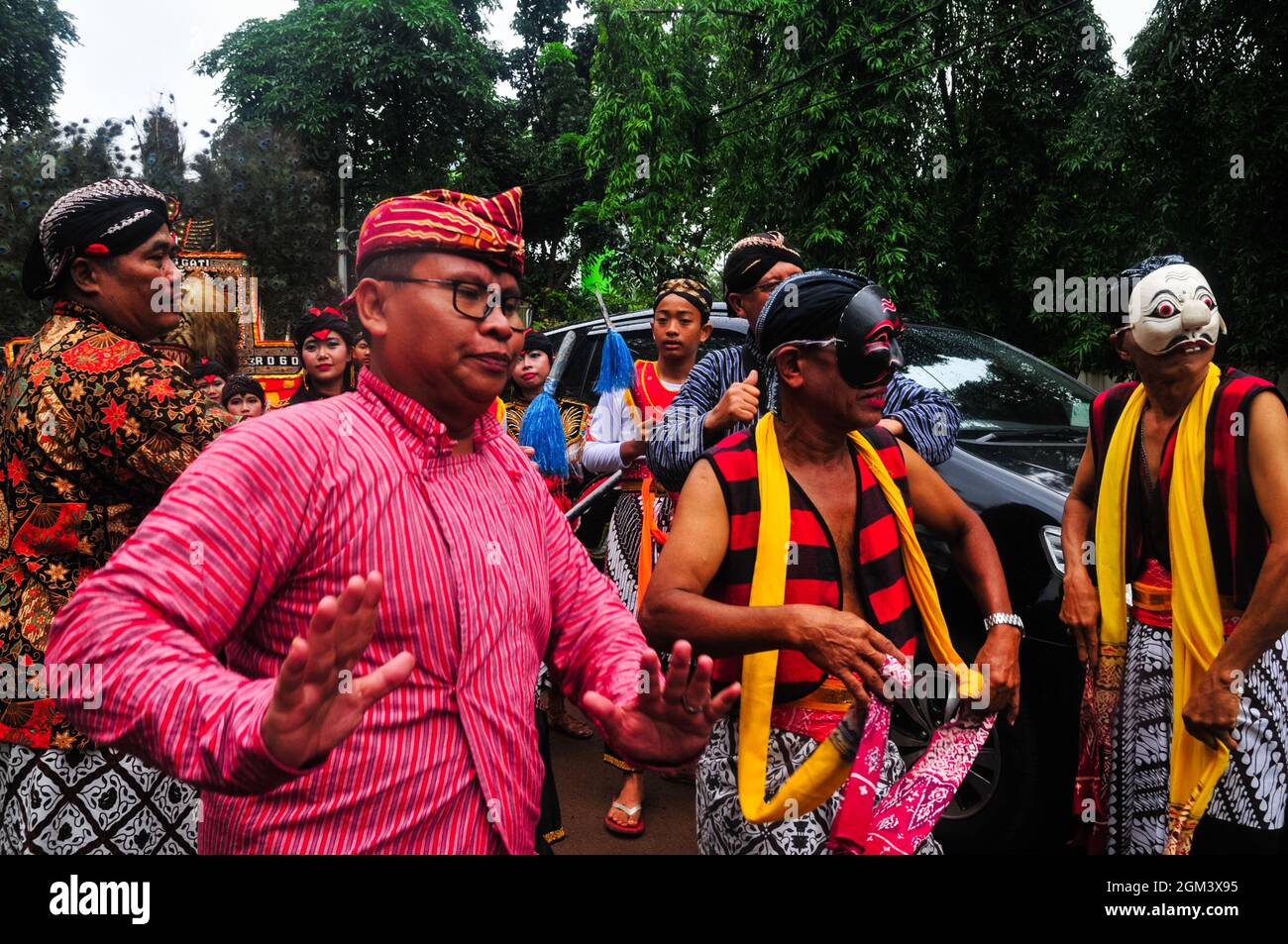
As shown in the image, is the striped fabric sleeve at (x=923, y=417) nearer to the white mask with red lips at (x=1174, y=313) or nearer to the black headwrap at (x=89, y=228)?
the white mask with red lips at (x=1174, y=313)

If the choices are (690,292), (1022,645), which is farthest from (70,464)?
(1022,645)

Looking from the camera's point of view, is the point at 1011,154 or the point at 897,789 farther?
the point at 1011,154

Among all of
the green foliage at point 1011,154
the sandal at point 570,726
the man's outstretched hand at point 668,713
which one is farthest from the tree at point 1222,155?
the man's outstretched hand at point 668,713

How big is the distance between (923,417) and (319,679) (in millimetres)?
2717

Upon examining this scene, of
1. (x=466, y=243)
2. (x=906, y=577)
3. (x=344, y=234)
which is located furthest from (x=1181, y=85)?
(x=344, y=234)

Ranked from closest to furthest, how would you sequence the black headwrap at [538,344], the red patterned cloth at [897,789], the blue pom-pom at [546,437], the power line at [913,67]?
the red patterned cloth at [897,789]
the blue pom-pom at [546,437]
the black headwrap at [538,344]
the power line at [913,67]

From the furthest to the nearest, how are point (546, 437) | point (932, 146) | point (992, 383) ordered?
point (932, 146) < point (546, 437) < point (992, 383)

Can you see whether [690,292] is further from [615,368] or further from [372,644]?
[372,644]

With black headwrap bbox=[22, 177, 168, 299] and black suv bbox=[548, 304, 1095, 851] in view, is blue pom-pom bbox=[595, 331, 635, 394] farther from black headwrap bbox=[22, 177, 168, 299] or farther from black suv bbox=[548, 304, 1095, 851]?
black headwrap bbox=[22, 177, 168, 299]

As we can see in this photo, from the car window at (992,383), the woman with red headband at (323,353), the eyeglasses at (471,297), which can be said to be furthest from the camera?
the woman with red headband at (323,353)

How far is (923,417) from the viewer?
11.5 ft

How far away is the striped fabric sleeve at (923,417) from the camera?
3.47 meters

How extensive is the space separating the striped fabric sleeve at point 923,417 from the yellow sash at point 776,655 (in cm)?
97

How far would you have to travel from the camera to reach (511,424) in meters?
5.79
